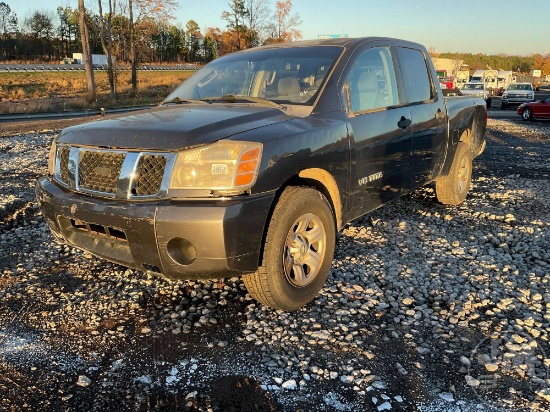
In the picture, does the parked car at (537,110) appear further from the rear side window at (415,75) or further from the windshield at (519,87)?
the rear side window at (415,75)

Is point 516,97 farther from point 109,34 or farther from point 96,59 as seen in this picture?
point 96,59

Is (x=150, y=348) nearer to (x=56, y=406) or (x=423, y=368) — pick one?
(x=56, y=406)

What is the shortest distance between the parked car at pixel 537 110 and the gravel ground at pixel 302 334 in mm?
18492

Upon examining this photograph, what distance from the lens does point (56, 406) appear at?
2359mm

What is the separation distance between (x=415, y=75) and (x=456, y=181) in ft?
5.22

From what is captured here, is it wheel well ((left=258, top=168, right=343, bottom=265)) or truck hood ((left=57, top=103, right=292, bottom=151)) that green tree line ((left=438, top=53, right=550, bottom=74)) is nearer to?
wheel well ((left=258, top=168, right=343, bottom=265))

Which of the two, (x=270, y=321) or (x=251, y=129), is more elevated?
(x=251, y=129)

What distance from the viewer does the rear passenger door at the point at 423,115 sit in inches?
185

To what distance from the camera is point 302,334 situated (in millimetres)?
3049

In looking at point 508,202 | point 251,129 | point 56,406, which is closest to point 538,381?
point 251,129

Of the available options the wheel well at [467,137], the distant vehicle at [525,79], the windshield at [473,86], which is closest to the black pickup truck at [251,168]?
the wheel well at [467,137]

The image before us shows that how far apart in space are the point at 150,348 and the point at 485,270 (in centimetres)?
285

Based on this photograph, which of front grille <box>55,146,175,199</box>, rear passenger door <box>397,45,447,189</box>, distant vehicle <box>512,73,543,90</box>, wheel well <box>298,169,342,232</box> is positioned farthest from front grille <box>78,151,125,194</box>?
distant vehicle <box>512,73,543,90</box>

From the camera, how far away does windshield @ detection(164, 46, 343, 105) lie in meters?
3.81
